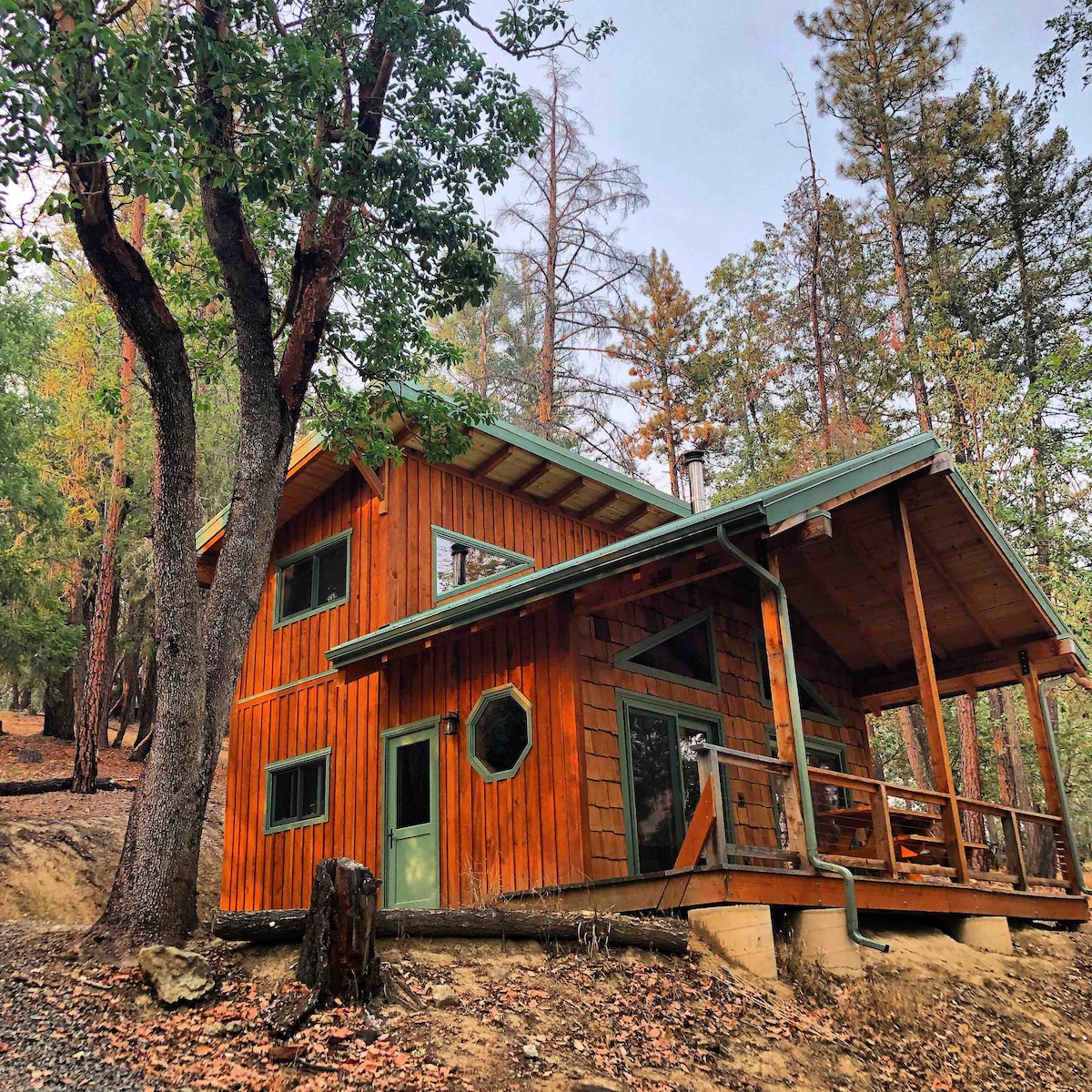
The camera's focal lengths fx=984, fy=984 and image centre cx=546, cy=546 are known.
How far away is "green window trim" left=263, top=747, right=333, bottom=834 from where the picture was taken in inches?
444

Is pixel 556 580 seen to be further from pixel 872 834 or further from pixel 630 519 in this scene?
pixel 630 519

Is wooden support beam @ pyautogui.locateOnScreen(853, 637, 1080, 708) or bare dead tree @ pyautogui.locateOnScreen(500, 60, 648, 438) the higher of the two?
bare dead tree @ pyautogui.locateOnScreen(500, 60, 648, 438)

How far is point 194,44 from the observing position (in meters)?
7.78

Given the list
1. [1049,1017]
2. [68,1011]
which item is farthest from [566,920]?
[1049,1017]

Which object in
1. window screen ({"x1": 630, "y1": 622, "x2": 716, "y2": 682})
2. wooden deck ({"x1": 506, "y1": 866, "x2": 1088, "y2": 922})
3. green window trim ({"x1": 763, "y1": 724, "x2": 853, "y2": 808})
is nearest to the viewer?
wooden deck ({"x1": 506, "y1": 866, "x2": 1088, "y2": 922})

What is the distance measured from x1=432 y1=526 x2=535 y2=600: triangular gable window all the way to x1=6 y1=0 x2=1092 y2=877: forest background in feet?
20.8

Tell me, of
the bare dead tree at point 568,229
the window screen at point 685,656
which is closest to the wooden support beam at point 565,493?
the window screen at point 685,656

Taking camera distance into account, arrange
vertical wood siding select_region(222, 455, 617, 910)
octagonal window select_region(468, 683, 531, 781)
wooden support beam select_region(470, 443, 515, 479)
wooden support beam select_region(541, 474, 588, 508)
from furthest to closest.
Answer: wooden support beam select_region(541, 474, 588, 508)
wooden support beam select_region(470, 443, 515, 479)
octagonal window select_region(468, 683, 531, 781)
vertical wood siding select_region(222, 455, 617, 910)

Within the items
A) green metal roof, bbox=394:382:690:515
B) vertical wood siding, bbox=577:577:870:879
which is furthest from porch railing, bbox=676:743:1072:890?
green metal roof, bbox=394:382:690:515

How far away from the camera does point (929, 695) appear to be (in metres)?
8.97

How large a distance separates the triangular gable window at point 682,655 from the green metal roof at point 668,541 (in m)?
1.48

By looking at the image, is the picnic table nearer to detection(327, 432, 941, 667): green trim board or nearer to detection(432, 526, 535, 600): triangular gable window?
detection(327, 432, 941, 667): green trim board

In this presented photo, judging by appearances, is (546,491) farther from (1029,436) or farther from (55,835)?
(1029,436)

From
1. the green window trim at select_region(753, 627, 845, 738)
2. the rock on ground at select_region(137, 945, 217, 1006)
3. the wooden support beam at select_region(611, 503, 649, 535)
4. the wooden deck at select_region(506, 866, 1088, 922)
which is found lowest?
the rock on ground at select_region(137, 945, 217, 1006)
